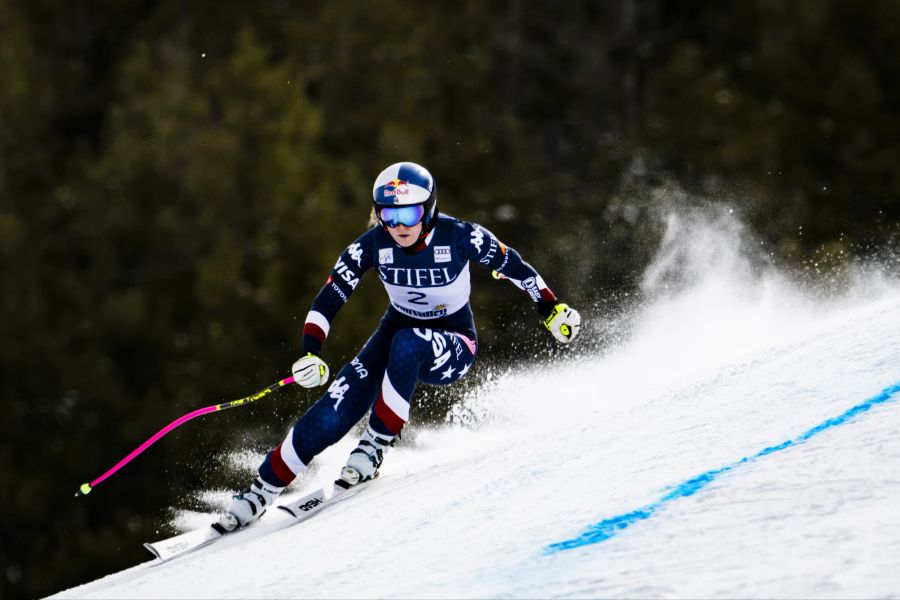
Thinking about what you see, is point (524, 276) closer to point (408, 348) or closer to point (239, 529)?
point (408, 348)


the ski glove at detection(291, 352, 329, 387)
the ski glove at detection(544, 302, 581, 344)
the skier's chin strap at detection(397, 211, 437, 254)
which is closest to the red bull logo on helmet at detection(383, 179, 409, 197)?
the skier's chin strap at detection(397, 211, 437, 254)

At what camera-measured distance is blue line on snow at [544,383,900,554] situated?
11.3 ft

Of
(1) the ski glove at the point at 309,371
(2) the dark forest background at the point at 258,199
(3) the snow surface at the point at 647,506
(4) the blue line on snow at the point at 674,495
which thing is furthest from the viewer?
(2) the dark forest background at the point at 258,199

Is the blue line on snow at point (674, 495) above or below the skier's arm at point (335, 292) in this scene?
below

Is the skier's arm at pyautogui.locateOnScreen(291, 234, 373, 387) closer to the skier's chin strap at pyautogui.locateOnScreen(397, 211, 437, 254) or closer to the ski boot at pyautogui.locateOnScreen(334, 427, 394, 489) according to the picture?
the skier's chin strap at pyautogui.locateOnScreen(397, 211, 437, 254)

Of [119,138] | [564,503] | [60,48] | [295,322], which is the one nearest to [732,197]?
[295,322]

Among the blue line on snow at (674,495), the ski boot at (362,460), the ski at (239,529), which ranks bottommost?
the blue line on snow at (674,495)

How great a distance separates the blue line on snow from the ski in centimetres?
143

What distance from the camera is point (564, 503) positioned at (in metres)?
3.86

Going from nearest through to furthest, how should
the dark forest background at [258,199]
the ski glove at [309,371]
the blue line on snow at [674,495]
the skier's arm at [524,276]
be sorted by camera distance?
the blue line on snow at [674,495] < the ski glove at [309,371] < the skier's arm at [524,276] < the dark forest background at [258,199]

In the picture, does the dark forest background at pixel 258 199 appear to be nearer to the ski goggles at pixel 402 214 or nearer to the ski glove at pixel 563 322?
the ski glove at pixel 563 322

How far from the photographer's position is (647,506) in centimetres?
361

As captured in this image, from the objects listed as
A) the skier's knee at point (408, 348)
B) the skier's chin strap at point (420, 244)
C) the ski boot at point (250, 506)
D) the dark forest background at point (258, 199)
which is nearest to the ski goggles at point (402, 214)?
the skier's chin strap at point (420, 244)

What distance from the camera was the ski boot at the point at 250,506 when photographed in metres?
4.71
